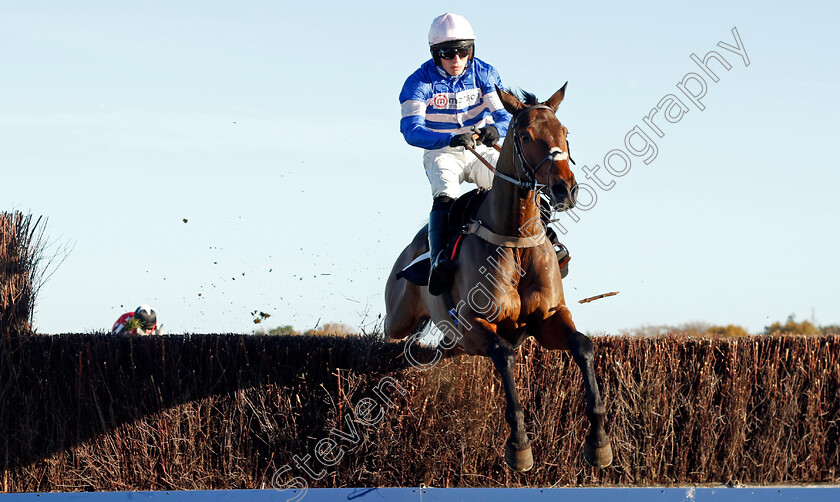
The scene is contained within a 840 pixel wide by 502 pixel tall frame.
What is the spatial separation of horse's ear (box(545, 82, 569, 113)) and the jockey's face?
3.44 ft

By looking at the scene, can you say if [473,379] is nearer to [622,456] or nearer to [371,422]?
[371,422]

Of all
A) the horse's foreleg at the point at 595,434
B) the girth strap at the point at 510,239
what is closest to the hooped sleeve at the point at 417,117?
the girth strap at the point at 510,239

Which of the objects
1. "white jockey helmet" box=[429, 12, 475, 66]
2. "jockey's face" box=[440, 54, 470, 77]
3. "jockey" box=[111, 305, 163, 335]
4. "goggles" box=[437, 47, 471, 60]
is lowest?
"jockey" box=[111, 305, 163, 335]

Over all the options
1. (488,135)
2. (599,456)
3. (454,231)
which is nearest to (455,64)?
(488,135)

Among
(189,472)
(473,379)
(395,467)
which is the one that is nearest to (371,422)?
(395,467)

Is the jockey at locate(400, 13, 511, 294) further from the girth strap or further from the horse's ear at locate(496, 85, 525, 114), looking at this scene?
the horse's ear at locate(496, 85, 525, 114)

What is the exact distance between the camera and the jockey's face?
→ 21.6ft

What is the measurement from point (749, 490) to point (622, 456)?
1153 mm

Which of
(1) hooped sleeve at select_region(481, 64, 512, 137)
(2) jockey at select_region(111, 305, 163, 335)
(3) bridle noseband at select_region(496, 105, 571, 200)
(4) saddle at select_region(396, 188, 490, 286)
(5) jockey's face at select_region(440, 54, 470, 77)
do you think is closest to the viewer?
(3) bridle noseband at select_region(496, 105, 571, 200)

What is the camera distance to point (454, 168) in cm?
689

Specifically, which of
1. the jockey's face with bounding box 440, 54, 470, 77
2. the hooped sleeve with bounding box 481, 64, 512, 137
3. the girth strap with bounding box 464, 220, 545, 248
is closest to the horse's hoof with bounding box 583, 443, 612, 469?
the girth strap with bounding box 464, 220, 545, 248

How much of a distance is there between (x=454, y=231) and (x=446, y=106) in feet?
3.08

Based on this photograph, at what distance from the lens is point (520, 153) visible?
5.51 m

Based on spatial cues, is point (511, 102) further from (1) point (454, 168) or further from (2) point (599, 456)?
(2) point (599, 456)
